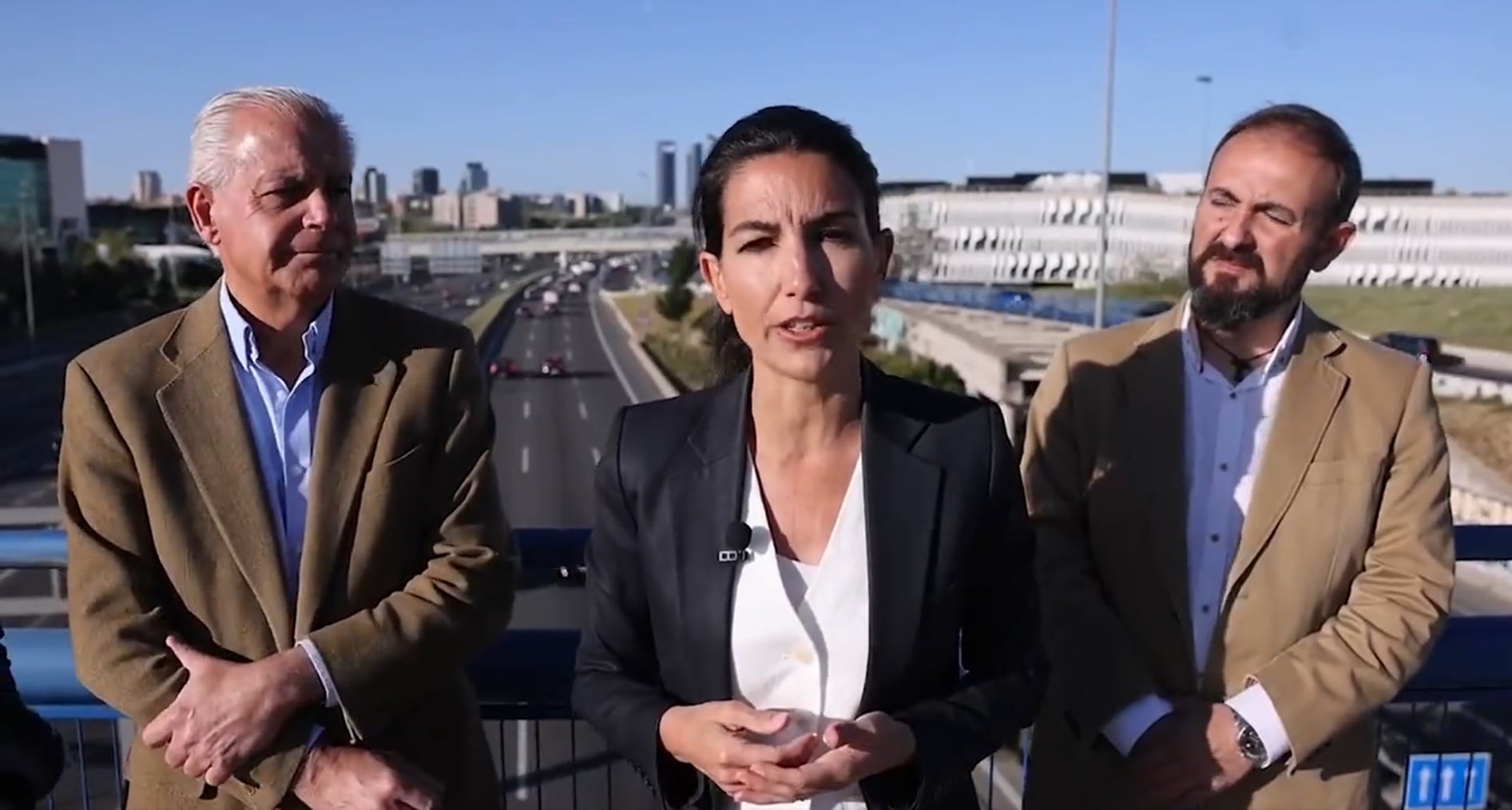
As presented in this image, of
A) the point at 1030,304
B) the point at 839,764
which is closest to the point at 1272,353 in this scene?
the point at 839,764

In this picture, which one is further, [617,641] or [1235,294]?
[1235,294]

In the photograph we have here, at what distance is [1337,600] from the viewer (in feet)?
6.82

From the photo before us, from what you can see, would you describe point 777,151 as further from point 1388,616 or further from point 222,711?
point 1388,616

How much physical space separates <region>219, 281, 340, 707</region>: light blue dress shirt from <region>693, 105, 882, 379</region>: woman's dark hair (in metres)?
0.76

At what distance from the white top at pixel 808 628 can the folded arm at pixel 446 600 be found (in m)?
0.54

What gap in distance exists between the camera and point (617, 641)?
184cm

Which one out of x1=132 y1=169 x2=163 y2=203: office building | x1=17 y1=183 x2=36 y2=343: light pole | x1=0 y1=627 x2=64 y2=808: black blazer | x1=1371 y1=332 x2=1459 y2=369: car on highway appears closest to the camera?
x1=0 y1=627 x2=64 y2=808: black blazer

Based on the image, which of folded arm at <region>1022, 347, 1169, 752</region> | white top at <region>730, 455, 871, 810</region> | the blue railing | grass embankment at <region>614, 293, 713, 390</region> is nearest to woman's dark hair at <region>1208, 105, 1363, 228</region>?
folded arm at <region>1022, 347, 1169, 752</region>

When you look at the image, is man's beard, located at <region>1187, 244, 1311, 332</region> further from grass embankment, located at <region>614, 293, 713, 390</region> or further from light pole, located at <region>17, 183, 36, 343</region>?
light pole, located at <region>17, 183, 36, 343</region>

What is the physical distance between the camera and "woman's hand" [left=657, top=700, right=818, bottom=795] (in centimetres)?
155

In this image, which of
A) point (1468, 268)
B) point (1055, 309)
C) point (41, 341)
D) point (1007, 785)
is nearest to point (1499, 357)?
point (1055, 309)

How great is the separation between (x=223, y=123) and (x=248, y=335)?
352mm

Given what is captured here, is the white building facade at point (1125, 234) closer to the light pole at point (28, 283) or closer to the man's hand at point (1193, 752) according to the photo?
the light pole at point (28, 283)

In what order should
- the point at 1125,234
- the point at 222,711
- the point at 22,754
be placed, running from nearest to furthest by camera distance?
the point at 22,754, the point at 222,711, the point at 1125,234
